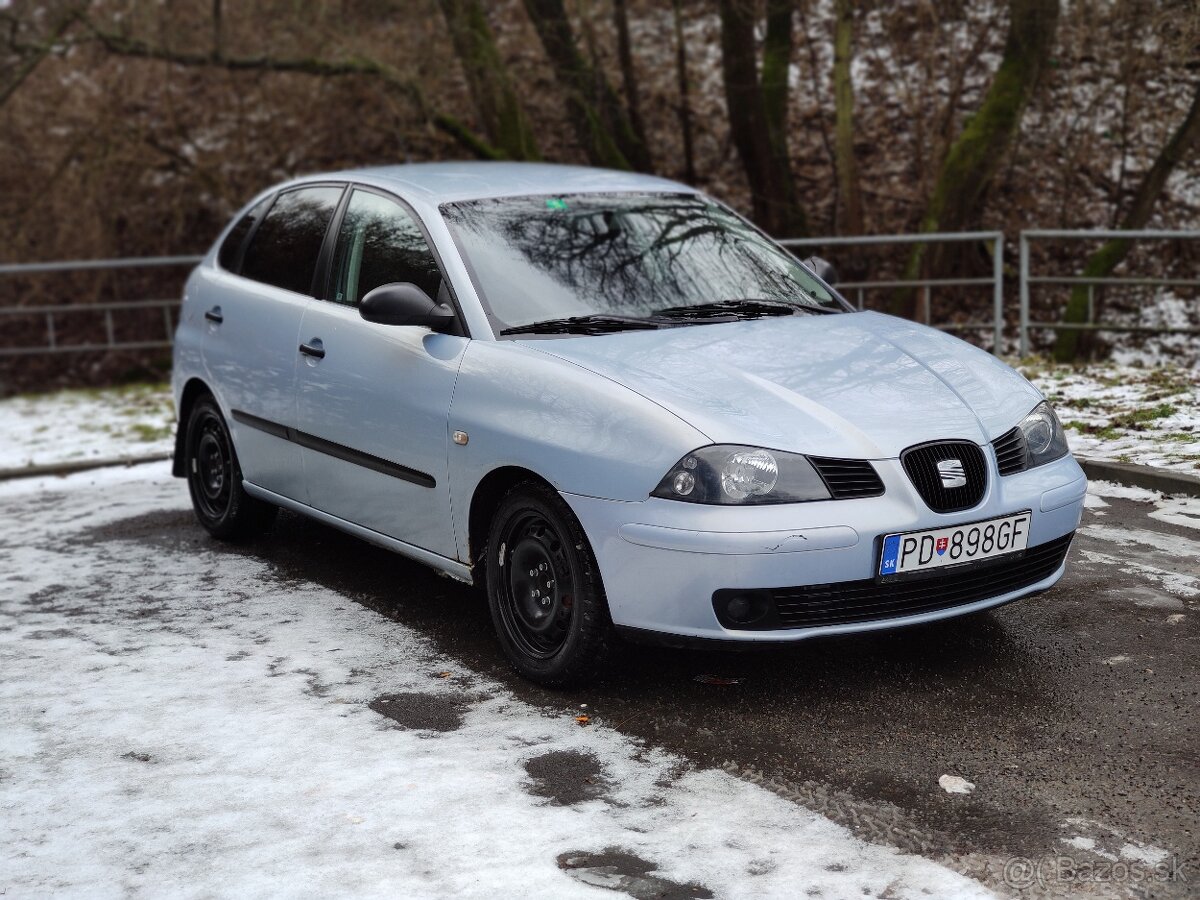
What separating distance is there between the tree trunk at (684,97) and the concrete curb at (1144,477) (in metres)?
10.9

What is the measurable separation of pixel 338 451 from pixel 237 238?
176 cm

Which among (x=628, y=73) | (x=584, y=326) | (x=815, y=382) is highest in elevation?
(x=628, y=73)

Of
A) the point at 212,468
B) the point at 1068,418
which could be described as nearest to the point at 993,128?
the point at 1068,418

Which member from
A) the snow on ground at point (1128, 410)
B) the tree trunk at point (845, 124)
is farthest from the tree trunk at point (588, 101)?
the snow on ground at point (1128, 410)

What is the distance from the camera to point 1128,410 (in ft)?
29.5

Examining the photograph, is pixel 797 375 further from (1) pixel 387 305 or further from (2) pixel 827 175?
(2) pixel 827 175

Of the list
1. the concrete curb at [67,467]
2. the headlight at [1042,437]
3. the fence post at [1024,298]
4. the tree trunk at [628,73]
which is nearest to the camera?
the headlight at [1042,437]

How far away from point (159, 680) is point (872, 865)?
2759 mm

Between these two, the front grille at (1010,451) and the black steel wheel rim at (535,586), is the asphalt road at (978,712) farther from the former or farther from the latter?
the front grille at (1010,451)

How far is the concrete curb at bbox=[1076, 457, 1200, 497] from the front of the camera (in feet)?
23.2

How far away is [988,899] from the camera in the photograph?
328 cm

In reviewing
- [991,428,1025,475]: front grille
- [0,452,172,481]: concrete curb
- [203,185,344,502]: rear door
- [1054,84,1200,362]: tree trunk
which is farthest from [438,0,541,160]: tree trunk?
[991,428,1025,475]: front grille

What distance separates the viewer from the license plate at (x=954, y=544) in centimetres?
436

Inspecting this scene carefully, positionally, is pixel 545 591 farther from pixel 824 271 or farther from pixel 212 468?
pixel 212 468
